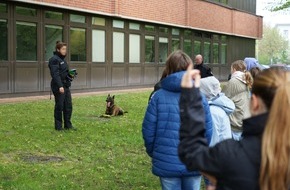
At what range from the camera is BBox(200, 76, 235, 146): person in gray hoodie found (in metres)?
5.34

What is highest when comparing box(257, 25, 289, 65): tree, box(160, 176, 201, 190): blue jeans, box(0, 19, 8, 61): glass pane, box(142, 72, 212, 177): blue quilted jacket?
box(257, 25, 289, 65): tree

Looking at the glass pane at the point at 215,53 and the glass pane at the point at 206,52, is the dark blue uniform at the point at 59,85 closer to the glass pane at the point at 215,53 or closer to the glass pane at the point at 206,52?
the glass pane at the point at 206,52

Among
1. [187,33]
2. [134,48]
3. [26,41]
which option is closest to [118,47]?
[134,48]

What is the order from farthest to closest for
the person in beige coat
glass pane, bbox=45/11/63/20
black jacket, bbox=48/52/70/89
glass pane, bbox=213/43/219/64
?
glass pane, bbox=213/43/219/64 < glass pane, bbox=45/11/63/20 < black jacket, bbox=48/52/70/89 < the person in beige coat

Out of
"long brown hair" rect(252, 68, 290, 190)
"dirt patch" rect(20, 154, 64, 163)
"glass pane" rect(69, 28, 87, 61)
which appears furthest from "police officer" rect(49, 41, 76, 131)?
"glass pane" rect(69, 28, 87, 61)

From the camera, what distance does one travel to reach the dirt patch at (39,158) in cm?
826

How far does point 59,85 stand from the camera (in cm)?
1030

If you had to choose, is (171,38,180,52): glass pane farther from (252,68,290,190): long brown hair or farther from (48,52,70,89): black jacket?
(252,68,290,190): long brown hair

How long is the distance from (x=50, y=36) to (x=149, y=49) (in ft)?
27.8

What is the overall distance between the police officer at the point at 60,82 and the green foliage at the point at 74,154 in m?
0.46

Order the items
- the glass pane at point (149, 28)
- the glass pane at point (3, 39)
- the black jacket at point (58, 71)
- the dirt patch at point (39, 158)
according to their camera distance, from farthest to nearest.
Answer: the glass pane at point (149, 28)
the glass pane at point (3, 39)
the black jacket at point (58, 71)
the dirt patch at point (39, 158)

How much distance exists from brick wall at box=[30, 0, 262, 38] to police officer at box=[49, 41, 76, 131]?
8.97 metres

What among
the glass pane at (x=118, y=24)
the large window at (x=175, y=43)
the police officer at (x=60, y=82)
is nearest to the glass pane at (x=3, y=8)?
the glass pane at (x=118, y=24)

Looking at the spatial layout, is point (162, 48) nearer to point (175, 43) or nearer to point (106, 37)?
point (175, 43)
